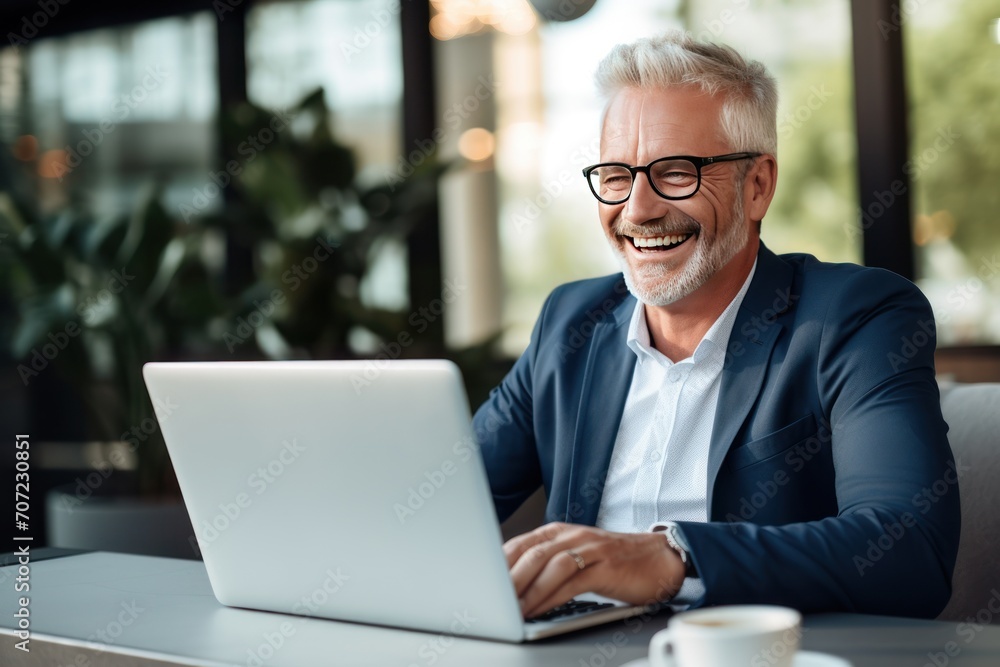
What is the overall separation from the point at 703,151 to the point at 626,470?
49cm

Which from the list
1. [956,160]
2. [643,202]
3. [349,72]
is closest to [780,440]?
[643,202]

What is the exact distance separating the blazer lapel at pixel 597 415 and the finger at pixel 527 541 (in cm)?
55

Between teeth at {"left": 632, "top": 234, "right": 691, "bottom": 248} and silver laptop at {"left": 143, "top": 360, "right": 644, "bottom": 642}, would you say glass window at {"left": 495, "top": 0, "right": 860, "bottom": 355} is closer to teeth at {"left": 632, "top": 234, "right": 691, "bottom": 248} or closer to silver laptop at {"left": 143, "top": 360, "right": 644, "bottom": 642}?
teeth at {"left": 632, "top": 234, "right": 691, "bottom": 248}

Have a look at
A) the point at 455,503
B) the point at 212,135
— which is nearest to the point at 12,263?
the point at 212,135

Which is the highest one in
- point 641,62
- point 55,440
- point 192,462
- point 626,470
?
point 641,62

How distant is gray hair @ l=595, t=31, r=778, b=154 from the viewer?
5.45 feet

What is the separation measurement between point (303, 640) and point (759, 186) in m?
1.06

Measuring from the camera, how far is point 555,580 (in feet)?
3.35

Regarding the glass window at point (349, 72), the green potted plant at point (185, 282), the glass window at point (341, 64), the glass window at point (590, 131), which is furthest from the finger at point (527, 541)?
the glass window at point (341, 64)

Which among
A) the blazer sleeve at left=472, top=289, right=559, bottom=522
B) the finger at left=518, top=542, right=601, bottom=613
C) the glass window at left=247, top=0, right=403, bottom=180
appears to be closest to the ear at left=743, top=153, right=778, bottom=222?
the blazer sleeve at left=472, top=289, right=559, bottom=522

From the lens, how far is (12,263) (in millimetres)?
3471

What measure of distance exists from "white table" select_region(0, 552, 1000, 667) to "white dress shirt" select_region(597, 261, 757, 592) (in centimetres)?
52

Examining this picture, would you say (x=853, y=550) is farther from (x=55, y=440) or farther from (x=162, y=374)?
(x=55, y=440)

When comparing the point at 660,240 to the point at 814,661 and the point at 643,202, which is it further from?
the point at 814,661
